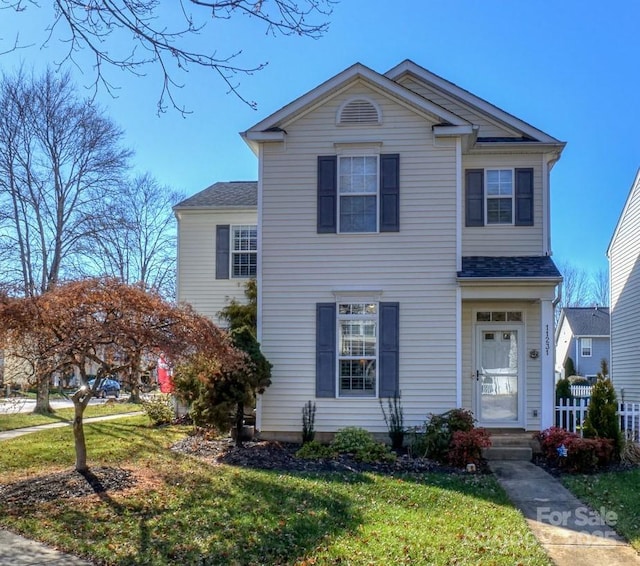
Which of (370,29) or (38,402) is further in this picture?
(38,402)

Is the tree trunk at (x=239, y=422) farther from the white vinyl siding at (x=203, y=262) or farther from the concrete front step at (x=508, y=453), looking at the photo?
the white vinyl siding at (x=203, y=262)

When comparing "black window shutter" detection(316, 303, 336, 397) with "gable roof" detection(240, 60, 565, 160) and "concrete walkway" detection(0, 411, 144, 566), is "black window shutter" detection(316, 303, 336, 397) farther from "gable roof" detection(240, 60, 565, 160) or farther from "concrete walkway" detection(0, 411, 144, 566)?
"concrete walkway" detection(0, 411, 144, 566)

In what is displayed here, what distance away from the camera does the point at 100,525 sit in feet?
21.0

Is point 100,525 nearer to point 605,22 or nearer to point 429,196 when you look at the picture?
point 429,196

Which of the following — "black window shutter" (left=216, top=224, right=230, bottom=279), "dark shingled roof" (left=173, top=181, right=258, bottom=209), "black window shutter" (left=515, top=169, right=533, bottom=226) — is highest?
"dark shingled roof" (left=173, top=181, right=258, bottom=209)

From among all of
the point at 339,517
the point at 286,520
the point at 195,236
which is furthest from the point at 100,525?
the point at 195,236

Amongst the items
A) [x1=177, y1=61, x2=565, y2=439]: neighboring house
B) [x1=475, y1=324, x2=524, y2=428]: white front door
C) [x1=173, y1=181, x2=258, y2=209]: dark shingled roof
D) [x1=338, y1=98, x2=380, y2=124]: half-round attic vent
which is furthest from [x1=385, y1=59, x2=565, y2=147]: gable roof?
[x1=173, y1=181, x2=258, y2=209]: dark shingled roof

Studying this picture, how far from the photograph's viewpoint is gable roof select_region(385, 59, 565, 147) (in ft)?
40.9

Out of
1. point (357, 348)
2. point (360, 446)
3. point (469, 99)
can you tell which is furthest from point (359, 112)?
point (360, 446)

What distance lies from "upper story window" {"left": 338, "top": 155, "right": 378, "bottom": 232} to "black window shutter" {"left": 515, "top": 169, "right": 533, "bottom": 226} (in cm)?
301

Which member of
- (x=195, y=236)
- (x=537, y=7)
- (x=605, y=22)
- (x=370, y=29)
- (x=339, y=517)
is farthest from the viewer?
(x=195, y=236)

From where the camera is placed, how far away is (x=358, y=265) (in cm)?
1157

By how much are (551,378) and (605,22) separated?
19.7 ft

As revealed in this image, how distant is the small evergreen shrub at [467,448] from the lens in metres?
9.70
